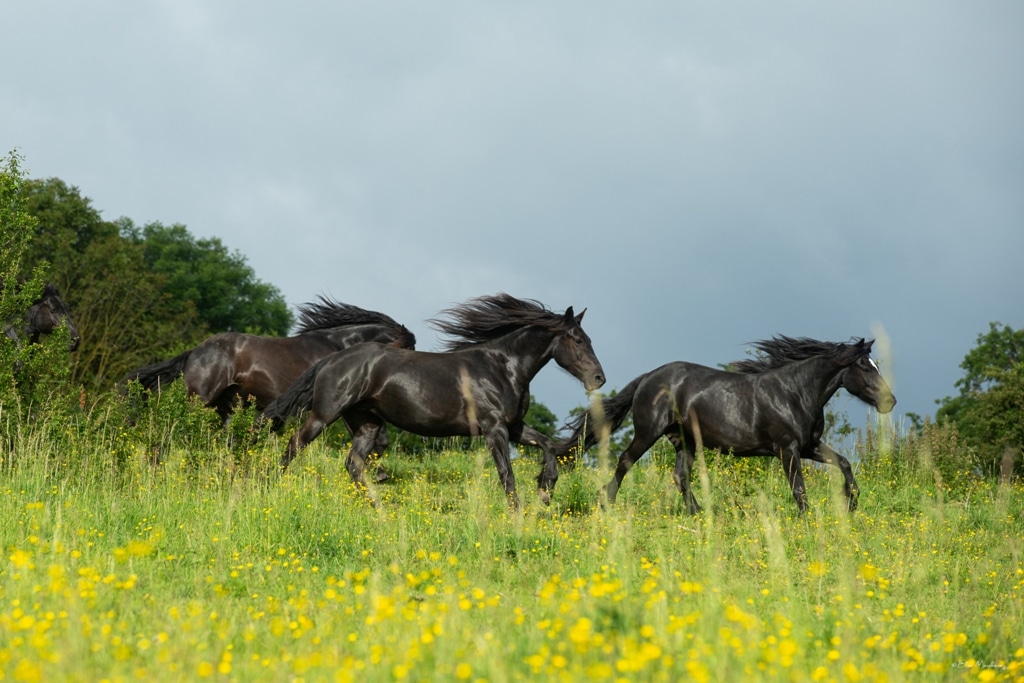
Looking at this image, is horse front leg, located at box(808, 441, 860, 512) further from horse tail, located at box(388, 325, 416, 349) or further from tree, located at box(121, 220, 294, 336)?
tree, located at box(121, 220, 294, 336)

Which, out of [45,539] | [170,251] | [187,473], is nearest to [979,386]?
[170,251]

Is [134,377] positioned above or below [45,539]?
above

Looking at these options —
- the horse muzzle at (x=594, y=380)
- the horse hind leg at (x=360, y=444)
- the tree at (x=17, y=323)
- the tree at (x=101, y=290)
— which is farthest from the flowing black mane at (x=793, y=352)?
the tree at (x=101, y=290)

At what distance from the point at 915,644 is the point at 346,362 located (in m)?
6.88

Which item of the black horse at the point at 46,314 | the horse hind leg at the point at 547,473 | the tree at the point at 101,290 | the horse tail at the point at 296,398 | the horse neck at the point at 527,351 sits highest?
the tree at the point at 101,290

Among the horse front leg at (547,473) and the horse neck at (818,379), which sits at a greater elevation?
the horse neck at (818,379)

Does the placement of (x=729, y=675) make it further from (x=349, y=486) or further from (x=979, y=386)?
(x=979, y=386)

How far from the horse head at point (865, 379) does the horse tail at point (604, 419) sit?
Result: 88.7 inches

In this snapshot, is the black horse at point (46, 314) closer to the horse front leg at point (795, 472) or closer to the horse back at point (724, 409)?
the horse back at point (724, 409)

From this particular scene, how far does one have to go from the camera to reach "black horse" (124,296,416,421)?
1481cm

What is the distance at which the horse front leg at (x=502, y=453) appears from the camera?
414 inches

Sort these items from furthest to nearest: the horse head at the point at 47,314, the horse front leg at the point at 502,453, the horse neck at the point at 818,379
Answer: the horse head at the point at 47,314, the horse neck at the point at 818,379, the horse front leg at the point at 502,453

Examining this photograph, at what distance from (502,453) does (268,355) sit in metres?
5.30

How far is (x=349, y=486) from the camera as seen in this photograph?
11164 millimetres
